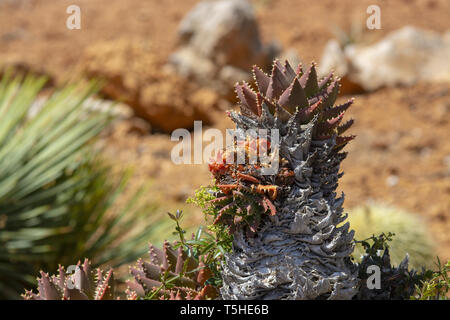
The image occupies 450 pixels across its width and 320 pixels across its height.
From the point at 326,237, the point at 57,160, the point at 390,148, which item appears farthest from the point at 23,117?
the point at 390,148

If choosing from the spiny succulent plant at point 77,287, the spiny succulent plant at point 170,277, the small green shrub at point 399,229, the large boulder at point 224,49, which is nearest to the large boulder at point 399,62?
the large boulder at point 224,49

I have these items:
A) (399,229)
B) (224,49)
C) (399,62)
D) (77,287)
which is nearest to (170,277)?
(77,287)

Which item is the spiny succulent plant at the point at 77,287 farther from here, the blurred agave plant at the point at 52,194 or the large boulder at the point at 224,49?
the large boulder at the point at 224,49

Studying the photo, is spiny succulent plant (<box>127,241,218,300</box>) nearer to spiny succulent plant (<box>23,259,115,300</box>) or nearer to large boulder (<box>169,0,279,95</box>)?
spiny succulent plant (<box>23,259,115,300</box>)

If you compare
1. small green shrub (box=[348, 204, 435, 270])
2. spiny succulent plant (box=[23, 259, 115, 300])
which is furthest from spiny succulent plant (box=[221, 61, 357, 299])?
small green shrub (box=[348, 204, 435, 270])

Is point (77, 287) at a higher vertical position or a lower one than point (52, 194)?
lower

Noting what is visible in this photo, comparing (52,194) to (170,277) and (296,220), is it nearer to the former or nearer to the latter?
(170,277)
